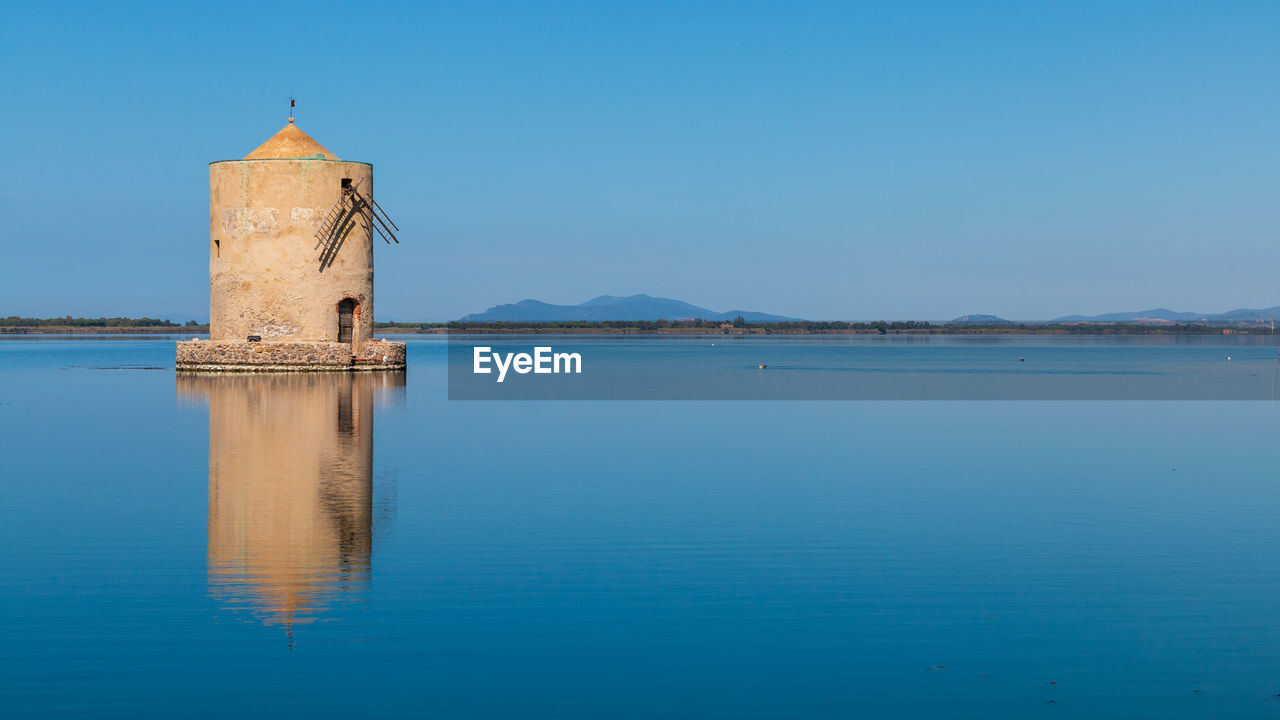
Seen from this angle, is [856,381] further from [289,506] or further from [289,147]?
[289,506]

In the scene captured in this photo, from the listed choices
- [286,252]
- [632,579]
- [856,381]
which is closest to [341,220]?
[286,252]

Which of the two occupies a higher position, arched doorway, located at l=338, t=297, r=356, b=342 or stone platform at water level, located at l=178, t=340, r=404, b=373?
arched doorway, located at l=338, t=297, r=356, b=342

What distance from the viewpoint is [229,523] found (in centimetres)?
918

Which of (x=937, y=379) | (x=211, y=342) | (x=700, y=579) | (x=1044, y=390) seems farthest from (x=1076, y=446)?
(x=211, y=342)

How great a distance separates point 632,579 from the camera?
7512 millimetres

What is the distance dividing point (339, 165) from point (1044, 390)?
56.3 ft

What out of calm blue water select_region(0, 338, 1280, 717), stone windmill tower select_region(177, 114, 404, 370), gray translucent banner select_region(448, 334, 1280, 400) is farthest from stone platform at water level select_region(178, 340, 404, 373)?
calm blue water select_region(0, 338, 1280, 717)

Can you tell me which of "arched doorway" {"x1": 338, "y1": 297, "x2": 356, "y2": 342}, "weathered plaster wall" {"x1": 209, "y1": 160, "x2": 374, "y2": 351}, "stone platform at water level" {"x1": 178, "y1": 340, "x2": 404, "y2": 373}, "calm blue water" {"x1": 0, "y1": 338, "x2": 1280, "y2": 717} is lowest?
"calm blue water" {"x1": 0, "y1": 338, "x2": 1280, "y2": 717}

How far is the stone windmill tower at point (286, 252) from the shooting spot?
3125 centimetres

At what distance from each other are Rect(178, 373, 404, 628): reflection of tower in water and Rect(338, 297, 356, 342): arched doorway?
11.7m

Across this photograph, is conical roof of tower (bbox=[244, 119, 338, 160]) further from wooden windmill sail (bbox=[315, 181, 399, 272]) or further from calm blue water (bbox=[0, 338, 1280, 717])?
calm blue water (bbox=[0, 338, 1280, 717])

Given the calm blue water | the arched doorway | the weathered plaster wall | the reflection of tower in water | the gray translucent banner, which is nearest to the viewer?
the calm blue water

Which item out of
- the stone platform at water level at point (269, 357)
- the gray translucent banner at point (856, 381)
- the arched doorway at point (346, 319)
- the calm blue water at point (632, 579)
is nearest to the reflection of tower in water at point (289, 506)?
the calm blue water at point (632, 579)

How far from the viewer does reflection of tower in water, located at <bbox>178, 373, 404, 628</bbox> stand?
23.4ft
